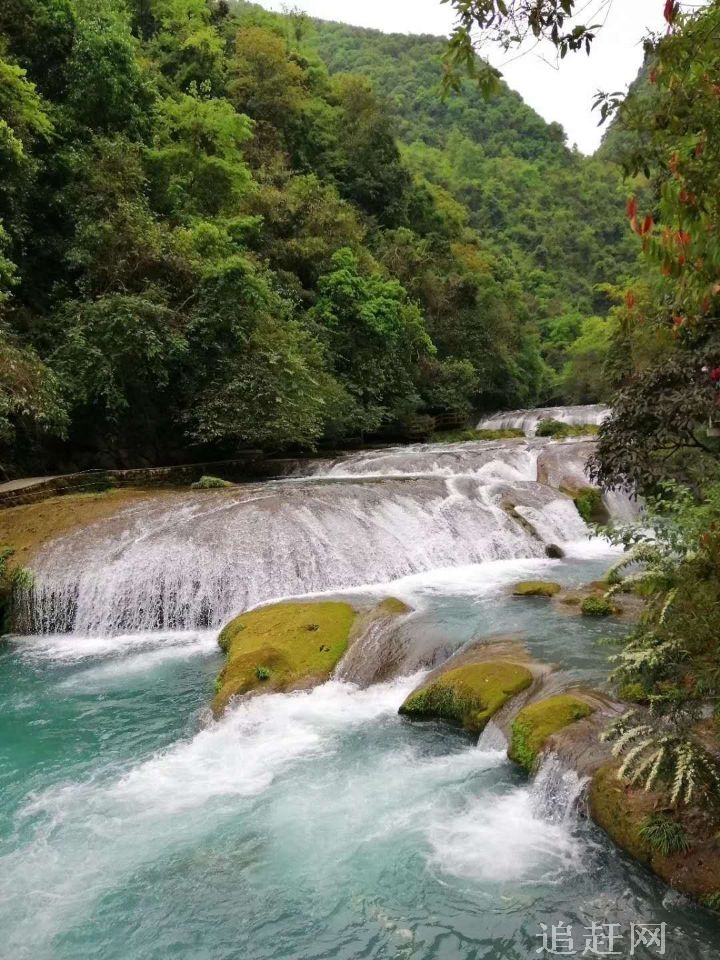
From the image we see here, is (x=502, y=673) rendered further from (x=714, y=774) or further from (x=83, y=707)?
(x=83, y=707)

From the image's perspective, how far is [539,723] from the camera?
5543mm

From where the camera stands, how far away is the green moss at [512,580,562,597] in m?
9.33

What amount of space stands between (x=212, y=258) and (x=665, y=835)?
55.5 feet

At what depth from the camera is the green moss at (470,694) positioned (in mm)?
6184

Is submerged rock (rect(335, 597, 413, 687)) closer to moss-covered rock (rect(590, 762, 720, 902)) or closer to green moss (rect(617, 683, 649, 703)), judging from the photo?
green moss (rect(617, 683, 649, 703))

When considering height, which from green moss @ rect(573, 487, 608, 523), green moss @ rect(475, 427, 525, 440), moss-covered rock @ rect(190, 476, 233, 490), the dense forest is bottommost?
green moss @ rect(573, 487, 608, 523)

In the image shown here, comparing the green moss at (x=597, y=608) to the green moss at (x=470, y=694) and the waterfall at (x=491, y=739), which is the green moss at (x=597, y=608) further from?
the waterfall at (x=491, y=739)

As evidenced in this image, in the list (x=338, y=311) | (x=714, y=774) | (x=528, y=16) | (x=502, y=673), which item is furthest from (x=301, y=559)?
(x=338, y=311)

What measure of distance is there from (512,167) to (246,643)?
7424 centimetres

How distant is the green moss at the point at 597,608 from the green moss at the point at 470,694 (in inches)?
78.2

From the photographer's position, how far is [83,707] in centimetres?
732

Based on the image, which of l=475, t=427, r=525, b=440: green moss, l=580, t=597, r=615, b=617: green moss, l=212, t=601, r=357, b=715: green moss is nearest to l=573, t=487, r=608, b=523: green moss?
l=580, t=597, r=615, b=617: green moss

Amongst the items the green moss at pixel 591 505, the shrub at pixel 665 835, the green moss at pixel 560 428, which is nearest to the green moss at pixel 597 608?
the shrub at pixel 665 835

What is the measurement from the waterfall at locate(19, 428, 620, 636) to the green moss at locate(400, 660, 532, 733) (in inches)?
160
